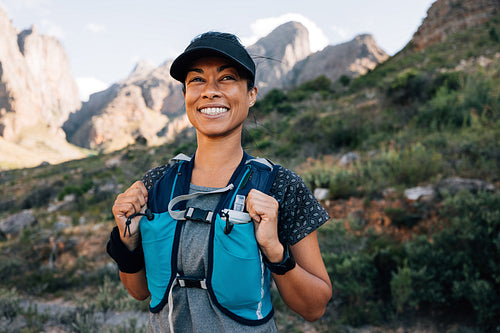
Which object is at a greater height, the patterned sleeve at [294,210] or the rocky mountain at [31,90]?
the rocky mountain at [31,90]

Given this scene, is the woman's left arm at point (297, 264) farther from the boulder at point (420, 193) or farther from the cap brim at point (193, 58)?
the boulder at point (420, 193)

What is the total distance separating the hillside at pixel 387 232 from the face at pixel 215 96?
348 millimetres

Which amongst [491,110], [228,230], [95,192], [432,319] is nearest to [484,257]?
[432,319]

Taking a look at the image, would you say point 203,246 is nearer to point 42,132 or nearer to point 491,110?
point 491,110

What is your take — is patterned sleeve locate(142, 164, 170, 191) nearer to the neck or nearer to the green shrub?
the neck

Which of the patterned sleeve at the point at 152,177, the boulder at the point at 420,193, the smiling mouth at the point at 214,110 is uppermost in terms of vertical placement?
the smiling mouth at the point at 214,110

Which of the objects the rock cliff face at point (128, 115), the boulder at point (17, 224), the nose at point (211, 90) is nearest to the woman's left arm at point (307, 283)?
the nose at point (211, 90)

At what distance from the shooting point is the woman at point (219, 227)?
3.28ft

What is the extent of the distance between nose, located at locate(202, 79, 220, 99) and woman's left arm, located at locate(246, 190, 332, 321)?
44cm

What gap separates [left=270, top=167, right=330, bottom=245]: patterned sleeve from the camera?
1148mm

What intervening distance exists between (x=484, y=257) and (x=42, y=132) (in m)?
102

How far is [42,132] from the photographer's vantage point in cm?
8531

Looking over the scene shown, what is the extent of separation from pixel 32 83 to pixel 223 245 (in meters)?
122

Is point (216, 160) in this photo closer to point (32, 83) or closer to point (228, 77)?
point (228, 77)
